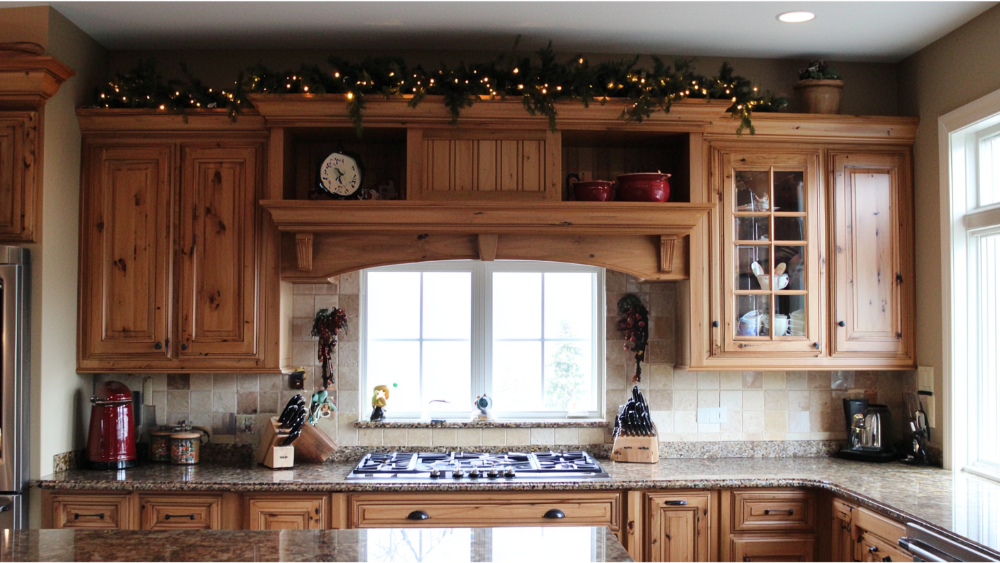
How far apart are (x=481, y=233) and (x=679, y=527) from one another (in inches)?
60.4

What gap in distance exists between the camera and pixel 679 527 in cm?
310

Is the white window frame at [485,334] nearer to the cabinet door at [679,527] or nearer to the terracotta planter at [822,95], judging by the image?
the cabinet door at [679,527]

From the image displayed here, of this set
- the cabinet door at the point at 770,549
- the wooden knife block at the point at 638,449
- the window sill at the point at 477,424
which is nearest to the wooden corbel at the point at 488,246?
the window sill at the point at 477,424

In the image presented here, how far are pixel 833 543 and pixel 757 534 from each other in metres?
0.30

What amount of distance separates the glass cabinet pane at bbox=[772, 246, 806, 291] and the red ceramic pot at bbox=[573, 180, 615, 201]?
855mm

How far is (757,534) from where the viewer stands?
10.3 ft

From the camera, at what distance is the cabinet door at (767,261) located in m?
3.37

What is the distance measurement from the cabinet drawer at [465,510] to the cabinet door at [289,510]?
0.14 meters

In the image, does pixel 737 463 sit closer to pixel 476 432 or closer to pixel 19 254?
pixel 476 432

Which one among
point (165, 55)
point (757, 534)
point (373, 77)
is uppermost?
point (165, 55)

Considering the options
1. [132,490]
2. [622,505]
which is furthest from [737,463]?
[132,490]

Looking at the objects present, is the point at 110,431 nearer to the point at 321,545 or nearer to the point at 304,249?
the point at 304,249

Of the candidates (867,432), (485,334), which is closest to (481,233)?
(485,334)

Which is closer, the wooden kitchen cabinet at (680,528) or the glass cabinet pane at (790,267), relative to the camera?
the wooden kitchen cabinet at (680,528)
